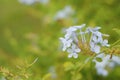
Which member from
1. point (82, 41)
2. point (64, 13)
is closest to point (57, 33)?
point (64, 13)

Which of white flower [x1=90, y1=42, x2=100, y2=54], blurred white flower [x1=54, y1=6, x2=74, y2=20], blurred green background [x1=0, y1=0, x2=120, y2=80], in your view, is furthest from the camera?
blurred white flower [x1=54, y1=6, x2=74, y2=20]

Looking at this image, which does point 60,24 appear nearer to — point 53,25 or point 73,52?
point 53,25

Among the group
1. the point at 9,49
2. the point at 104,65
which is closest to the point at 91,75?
the point at 104,65

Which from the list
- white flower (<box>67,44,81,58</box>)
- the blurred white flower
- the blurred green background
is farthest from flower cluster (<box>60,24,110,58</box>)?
the blurred white flower

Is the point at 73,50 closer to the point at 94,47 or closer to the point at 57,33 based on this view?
the point at 94,47

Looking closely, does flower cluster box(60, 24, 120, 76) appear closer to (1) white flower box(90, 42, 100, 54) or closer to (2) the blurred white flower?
(1) white flower box(90, 42, 100, 54)

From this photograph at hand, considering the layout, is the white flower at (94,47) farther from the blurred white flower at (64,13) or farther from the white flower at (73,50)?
the blurred white flower at (64,13)
